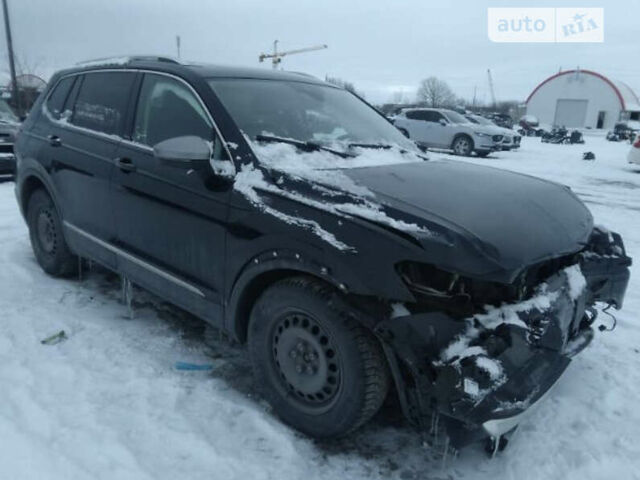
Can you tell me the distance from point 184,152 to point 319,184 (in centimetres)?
75

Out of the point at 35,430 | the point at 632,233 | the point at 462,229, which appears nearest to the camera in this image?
the point at 462,229

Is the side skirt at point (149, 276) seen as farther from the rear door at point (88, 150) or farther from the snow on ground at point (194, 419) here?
the snow on ground at point (194, 419)

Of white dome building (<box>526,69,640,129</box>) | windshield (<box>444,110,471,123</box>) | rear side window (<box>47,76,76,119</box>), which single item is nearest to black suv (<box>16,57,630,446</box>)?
rear side window (<box>47,76,76,119</box>)

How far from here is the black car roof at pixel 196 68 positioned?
3.36m

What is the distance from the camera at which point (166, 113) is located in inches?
132

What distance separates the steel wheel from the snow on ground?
0.80ft

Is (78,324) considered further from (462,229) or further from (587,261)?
(587,261)

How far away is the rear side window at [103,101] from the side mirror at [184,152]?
3.37 feet

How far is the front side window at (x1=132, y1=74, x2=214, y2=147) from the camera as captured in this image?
123 inches

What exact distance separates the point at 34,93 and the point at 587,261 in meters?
31.2

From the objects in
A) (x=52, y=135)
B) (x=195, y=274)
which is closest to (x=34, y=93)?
(x=52, y=135)

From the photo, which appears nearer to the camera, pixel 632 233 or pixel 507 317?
pixel 507 317

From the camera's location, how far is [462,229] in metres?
2.24

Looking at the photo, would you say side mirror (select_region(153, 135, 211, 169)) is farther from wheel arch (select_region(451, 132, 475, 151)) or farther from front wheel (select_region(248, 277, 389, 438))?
wheel arch (select_region(451, 132, 475, 151))
